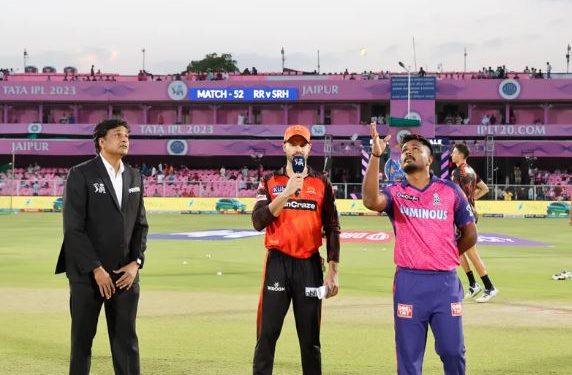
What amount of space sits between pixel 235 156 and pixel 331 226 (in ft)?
200

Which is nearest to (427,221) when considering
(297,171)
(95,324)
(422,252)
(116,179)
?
(422,252)

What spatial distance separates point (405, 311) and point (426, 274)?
0.29 meters

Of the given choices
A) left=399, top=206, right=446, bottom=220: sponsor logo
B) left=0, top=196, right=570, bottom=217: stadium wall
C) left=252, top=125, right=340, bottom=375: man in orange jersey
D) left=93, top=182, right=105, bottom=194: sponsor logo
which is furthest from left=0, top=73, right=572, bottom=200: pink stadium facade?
left=399, top=206, right=446, bottom=220: sponsor logo

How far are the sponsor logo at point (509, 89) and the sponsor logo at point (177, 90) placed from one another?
2415cm

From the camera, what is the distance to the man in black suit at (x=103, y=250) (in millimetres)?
6211

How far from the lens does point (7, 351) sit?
873 centimetres

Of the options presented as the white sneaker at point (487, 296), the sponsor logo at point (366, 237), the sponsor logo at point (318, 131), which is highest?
the sponsor logo at point (318, 131)

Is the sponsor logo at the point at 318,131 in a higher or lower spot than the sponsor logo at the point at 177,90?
lower

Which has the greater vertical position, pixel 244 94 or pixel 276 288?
pixel 244 94

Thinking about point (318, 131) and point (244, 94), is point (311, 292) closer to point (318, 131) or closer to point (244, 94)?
point (318, 131)

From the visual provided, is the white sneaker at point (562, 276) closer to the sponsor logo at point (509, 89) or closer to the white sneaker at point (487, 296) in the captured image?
the white sneaker at point (487, 296)

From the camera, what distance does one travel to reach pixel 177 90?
67.2 metres

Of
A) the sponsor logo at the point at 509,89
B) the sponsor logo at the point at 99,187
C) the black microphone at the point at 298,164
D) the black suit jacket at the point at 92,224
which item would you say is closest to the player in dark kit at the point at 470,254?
the black microphone at the point at 298,164

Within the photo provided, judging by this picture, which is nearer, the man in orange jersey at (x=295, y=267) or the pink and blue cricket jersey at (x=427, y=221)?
the pink and blue cricket jersey at (x=427, y=221)
